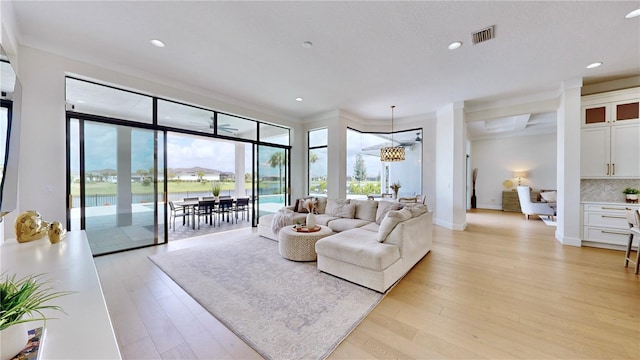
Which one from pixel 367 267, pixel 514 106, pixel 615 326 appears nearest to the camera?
pixel 615 326

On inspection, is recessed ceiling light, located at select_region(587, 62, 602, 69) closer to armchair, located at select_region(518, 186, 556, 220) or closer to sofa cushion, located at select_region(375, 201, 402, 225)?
sofa cushion, located at select_region(375, 201, 402, 225)

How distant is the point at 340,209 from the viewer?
5062mm

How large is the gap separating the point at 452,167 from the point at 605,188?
262 centimetres

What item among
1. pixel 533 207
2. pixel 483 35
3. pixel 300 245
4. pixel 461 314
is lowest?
pixel 461 314

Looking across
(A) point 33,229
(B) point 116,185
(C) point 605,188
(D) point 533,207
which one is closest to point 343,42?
(A) point 33,229

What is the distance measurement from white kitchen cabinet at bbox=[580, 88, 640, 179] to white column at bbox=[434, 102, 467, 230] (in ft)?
6.60

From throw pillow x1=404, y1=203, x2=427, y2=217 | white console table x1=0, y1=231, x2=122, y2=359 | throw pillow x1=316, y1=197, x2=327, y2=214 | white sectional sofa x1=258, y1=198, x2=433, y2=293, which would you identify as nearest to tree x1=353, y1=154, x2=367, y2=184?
throw pillow x1=316, y1=197, x2=327, y2=214

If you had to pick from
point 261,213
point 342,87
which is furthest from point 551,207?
point 261,213

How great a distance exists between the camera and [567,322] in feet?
6.91

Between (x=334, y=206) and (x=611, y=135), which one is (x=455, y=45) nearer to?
(x=334, y=206)

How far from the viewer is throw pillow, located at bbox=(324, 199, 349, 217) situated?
510 centimetres

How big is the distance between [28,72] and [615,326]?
7.22 meters

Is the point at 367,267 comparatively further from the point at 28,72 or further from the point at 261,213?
the point at 28,72

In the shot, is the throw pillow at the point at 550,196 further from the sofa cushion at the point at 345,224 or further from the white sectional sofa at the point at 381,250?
the sofa cushion at the point at 345,224
